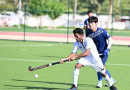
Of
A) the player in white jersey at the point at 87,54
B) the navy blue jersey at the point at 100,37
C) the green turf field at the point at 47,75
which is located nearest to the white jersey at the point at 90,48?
the player in white jersey at the point at 87,54

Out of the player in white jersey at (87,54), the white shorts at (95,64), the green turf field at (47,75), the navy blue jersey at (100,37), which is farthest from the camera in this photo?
the green turf field at (47,75)

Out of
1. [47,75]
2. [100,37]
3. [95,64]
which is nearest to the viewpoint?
[95,64]

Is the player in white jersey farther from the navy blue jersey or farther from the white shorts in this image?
the navy blue jersey

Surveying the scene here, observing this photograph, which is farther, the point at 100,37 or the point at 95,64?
the point at 100,37

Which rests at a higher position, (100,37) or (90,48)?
(100,37)

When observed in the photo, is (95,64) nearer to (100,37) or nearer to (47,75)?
(100,37)

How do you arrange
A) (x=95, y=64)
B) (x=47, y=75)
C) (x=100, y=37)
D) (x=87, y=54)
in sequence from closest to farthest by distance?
(x=87, y=54), (x=95, y=64), (x=100, y=37), (x=47, y=75)

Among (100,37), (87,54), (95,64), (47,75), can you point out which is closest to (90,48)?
(87,54)

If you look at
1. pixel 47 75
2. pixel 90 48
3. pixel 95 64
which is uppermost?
pixel 90 48

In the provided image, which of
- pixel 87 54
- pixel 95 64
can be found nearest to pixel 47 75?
pixel 95 64

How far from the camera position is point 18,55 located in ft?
61.7

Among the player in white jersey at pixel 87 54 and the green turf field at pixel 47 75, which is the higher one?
the player in white jersey at pixel 87 54

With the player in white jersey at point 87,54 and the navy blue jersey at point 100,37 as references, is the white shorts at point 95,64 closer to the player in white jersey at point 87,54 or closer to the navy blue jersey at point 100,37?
the player in white jersey at point 87,54

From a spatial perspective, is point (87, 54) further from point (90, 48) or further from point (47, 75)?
point (47, 75)
